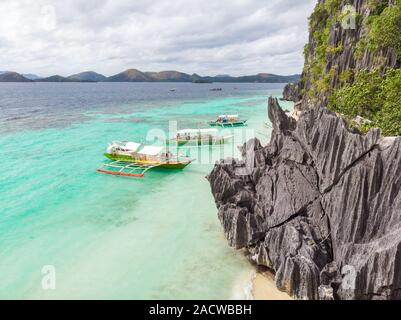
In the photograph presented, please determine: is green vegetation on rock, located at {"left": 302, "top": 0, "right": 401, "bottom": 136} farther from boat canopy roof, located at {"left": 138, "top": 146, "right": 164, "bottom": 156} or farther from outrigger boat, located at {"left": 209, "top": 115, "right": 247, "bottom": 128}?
outrigger boat, located at {"left": 209, "top": 115, "right": 247, "bottom": 128}

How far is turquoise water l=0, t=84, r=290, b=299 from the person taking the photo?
14828mm

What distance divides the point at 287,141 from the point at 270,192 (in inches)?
132

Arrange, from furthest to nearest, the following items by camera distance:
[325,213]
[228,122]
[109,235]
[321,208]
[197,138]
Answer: [228,122] < [197,138] < [109,235] < [321,208] < [325,213]

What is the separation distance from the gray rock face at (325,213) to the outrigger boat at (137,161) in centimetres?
1350

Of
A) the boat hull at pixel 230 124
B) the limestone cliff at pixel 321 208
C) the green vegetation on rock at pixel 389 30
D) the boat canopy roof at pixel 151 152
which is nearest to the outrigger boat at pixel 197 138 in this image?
the boat canopy roof at pixel 151 152

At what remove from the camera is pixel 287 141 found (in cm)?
1773

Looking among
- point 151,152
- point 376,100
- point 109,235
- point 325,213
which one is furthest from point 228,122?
point 325,213

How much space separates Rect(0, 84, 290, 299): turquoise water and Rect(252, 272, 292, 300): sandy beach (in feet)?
2.19

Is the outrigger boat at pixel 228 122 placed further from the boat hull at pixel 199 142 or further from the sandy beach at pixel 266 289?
the sandy beach at pixel 266 289

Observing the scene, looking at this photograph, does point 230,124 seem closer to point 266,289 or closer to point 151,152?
point 151,152

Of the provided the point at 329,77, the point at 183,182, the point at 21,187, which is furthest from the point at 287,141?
the point at 21,187

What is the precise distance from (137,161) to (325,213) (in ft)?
74.2

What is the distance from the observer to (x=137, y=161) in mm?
32344

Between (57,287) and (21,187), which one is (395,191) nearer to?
(57,287)
